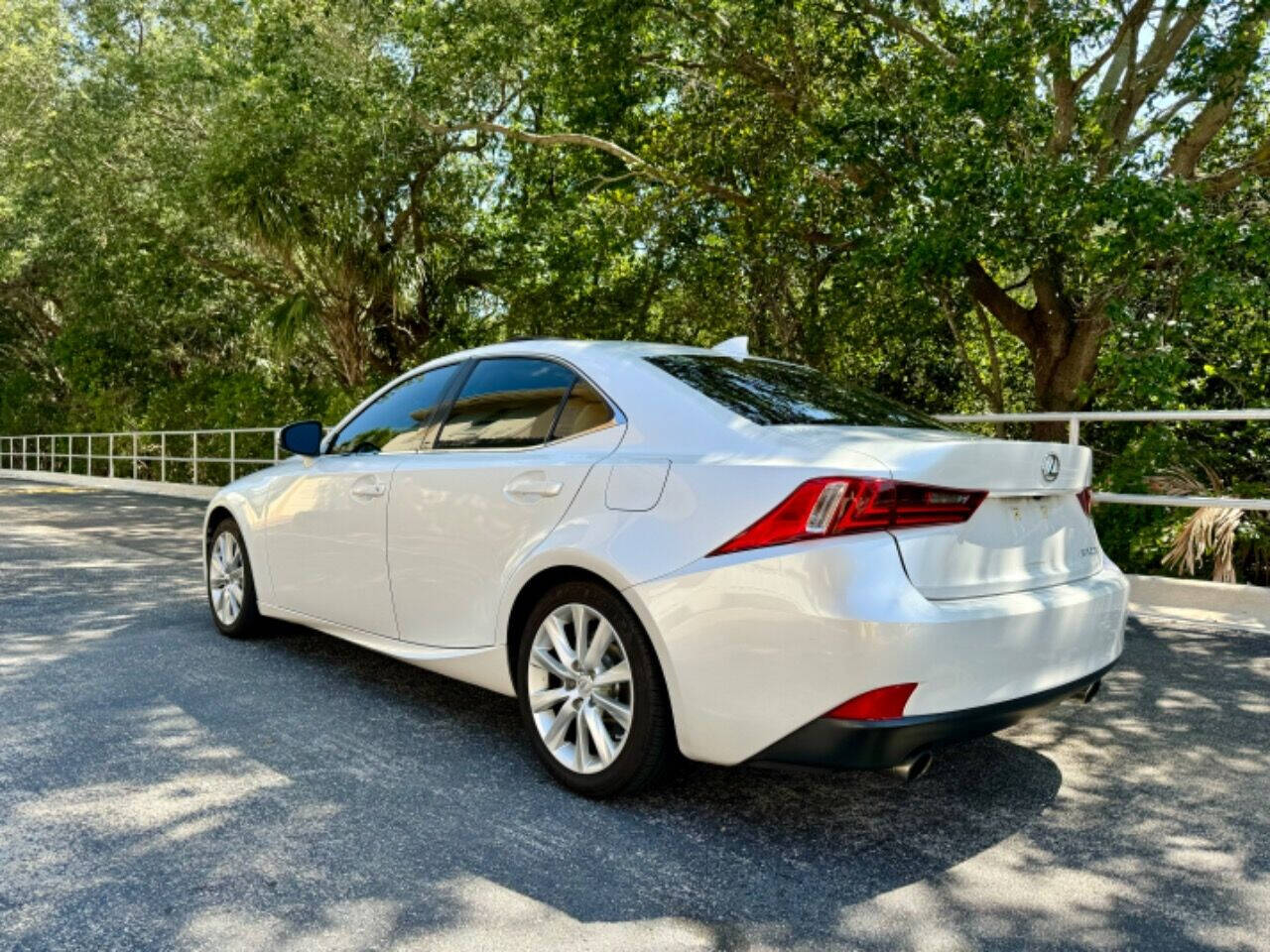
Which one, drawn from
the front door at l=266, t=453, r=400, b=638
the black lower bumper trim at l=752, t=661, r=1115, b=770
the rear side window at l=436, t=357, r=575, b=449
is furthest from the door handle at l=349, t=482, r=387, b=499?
the black lower bumper trim at l=752, t=661, r=1115, b=770

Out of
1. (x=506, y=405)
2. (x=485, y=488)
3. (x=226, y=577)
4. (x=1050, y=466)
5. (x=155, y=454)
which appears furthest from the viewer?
(x=155, y=454)

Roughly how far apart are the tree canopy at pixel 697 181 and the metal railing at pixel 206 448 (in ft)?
1.72

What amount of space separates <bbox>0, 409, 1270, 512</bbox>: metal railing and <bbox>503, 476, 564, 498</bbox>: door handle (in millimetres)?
1842

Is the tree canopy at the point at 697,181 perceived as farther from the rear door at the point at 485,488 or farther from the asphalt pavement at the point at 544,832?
the rear door at the point at 485,488

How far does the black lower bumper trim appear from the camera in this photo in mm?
3020

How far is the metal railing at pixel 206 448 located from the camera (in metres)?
7.05

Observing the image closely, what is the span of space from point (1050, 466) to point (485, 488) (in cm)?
203

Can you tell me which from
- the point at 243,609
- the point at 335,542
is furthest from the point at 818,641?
the point at 243,609

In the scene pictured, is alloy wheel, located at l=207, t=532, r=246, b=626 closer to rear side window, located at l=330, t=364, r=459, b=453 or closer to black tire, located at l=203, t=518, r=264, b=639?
black tire, located at l=203, t=518, r=264, b=639

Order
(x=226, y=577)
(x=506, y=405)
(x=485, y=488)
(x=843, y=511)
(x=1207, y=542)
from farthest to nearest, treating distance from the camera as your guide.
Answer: (x=1207, y=542), (x=226, y=577), (x=506, y=405), (x=485, y=488), (x=843, y=511)

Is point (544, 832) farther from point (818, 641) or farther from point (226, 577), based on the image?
point (226, 577)

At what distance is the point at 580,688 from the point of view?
3684mm

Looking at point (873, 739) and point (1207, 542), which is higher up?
point (1207, 542)

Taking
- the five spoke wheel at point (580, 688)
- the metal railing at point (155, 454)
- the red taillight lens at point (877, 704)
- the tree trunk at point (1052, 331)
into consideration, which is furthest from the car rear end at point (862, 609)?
the metal railing at point (155, 454)
